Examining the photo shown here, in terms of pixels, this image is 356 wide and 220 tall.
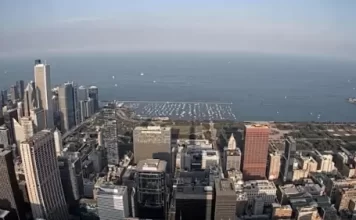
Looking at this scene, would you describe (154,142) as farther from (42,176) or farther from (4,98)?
(4,98)

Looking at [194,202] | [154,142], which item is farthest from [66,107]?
[194,202]

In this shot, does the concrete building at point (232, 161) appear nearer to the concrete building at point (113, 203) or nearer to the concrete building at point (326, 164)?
the concrete building at point (326, 164)

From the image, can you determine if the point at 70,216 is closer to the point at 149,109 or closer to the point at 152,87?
the point at 149,109

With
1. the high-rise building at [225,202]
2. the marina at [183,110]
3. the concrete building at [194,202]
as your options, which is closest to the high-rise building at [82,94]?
the marina at [183,110]

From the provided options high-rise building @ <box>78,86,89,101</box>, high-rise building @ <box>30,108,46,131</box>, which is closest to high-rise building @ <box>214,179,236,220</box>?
high-rise building @ <box>30,108,46,131</box>

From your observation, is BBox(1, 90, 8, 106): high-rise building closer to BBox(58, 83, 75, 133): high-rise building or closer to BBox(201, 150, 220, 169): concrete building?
BBox(58, 83, 75, 133): high-rise building
